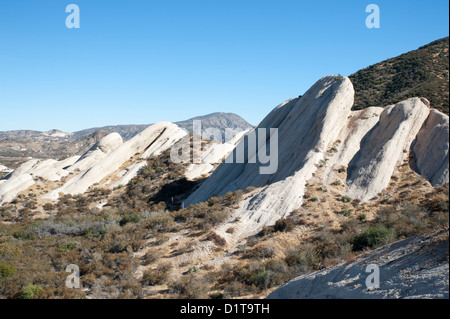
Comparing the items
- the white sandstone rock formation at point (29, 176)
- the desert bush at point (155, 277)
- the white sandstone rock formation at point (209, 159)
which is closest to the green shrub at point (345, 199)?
the desert bush at point (155, 277)

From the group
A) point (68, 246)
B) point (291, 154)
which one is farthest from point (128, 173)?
point (291, 154)

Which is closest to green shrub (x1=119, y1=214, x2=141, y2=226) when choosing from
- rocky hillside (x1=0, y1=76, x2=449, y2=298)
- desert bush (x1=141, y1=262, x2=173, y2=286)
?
rocky hillside (x1=0, y1=76, x2=449, y2=298)

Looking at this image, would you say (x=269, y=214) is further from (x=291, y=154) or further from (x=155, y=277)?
(x=155, y=277)

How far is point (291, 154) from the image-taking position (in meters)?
20.8

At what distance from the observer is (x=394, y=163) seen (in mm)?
17531

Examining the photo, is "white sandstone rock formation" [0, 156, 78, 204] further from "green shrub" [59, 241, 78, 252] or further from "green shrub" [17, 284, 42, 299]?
"green shrub" [17, 284, 42, 299]

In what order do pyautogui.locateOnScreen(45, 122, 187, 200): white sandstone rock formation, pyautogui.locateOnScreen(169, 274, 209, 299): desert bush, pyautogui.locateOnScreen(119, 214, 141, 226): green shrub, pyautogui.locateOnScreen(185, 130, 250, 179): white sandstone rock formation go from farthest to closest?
pyautogui.locateOnScreen(45, 122, 187, 200): white sandstone rock formation < pyautogui.locateOnScreen(185, 130, 250, 179): white sandstone rock formation < pyautogui.locateOnScreen(119, 214, 141, 226): green shrub < pyautogui.locateOnScreen(169, 274, 209, 299): desert bush

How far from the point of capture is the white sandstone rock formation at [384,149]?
55.6ft

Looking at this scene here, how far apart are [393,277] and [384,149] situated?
40.6ft

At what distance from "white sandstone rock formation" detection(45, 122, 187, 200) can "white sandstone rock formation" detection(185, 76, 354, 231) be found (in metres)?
13.2

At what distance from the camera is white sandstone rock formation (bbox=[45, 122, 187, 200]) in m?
31.6
